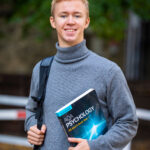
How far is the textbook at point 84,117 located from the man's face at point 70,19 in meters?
0.34

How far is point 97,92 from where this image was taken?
64.6 inches

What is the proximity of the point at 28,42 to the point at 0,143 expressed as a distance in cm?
449

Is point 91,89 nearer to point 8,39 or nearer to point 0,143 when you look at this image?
point 0,143

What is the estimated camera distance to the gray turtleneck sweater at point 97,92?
161cm

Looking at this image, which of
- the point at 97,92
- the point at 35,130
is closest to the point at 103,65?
the point at 97,92

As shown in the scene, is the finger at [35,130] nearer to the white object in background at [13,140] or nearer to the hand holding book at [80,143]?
the hand holding book at [80,143]

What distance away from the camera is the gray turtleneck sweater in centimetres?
161

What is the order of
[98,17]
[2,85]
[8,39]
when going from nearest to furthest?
[98,17] < [2,85] < [8,39]

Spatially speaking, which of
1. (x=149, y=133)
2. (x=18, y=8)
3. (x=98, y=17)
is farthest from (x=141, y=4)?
(x=149, y=133)

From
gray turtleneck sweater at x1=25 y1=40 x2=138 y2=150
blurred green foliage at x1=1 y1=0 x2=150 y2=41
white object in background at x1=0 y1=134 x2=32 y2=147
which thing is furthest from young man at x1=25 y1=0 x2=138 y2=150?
white object in background at x1=0 y1=134 x2=32 y2=147

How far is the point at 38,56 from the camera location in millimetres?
9703

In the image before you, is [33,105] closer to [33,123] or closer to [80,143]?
[33,123]

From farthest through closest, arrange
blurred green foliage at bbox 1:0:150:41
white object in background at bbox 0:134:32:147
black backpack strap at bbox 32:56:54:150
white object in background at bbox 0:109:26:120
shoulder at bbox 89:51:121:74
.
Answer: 1. white object in background at bbox 0:134:32:147
2. white object in background at bbox 0:109:26:120
3. blurred green foliage at bbox 1:0:150:41
4. black backpack strap at bbox 32:56:54:150
5. shoulder at bbox 89:51:121:74

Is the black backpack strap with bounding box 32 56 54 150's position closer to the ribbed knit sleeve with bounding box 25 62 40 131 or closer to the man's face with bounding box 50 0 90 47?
the ribbed knit sleeve with bounding box 25 62 40 131
